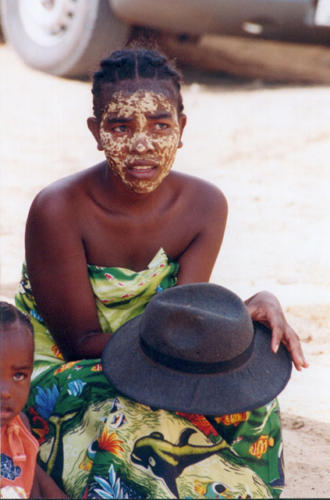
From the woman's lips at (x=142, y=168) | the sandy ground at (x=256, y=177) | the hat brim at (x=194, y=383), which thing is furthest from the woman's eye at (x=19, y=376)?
the sandy ground at (x=256, y=177)

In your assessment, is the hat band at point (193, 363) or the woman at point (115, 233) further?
the woman at point (115, 233)

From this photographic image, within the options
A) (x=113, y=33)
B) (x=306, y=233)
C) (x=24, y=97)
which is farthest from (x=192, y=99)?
(x=306, y=233)

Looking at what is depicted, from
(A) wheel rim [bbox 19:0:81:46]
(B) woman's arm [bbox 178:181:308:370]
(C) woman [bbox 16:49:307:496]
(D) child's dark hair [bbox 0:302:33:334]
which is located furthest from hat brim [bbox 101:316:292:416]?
(A) wheel rim [bbox 19:0:81:46]

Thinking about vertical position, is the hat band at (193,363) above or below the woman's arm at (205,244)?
below

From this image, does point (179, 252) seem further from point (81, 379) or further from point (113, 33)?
point (113, 33)

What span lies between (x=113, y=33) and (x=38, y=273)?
5313 mm

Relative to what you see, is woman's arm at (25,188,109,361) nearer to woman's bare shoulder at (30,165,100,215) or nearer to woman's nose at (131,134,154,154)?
woman's bare shoulder at (30,165,100,215)

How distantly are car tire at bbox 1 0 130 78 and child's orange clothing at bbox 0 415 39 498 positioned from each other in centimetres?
548

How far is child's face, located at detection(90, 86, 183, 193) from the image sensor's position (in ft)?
7.91

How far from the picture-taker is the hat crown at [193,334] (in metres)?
2.00

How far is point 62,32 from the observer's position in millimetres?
7777

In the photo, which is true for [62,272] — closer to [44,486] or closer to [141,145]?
[141,145]

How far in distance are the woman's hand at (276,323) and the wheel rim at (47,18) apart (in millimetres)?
5769

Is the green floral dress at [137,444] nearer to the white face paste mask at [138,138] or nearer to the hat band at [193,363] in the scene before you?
the hat band at [193,363]
